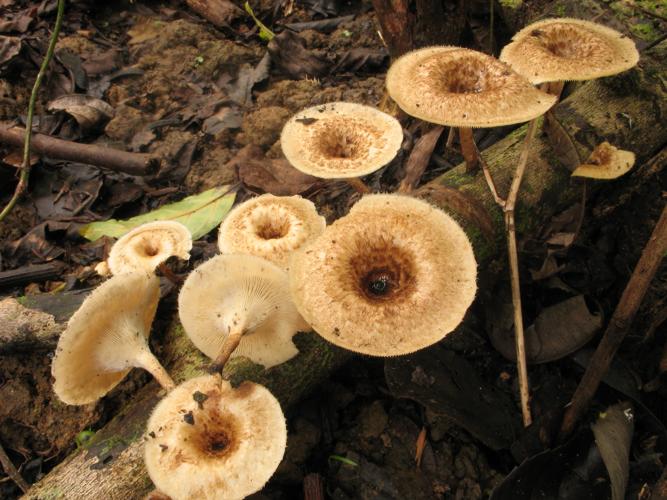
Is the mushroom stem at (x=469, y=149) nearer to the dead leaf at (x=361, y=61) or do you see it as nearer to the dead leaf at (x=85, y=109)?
the dead leaf at (x=361, y=61)

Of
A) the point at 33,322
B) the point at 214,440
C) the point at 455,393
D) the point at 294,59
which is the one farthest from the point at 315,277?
the point at 294,59

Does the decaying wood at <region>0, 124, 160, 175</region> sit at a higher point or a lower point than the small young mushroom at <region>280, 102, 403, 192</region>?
lower

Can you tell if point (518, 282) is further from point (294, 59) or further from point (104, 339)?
point (294, 59)

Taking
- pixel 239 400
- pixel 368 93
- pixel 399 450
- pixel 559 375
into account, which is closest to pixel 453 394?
pixel 399 450

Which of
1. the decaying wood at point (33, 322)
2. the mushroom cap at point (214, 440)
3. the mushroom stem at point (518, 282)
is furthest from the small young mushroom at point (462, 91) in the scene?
the decaying wood at point (33, 322)

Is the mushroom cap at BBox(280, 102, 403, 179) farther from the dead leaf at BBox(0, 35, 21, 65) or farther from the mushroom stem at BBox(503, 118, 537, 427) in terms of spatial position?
the dead leaf at BBox(0, 35, 21, 65)

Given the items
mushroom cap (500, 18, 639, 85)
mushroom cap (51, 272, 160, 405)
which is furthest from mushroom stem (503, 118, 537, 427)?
mushroom cap (51, 272, 160, 405)

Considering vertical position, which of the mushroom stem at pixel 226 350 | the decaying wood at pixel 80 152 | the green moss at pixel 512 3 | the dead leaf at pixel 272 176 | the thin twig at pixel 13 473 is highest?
the green moss at pixel 512 3
